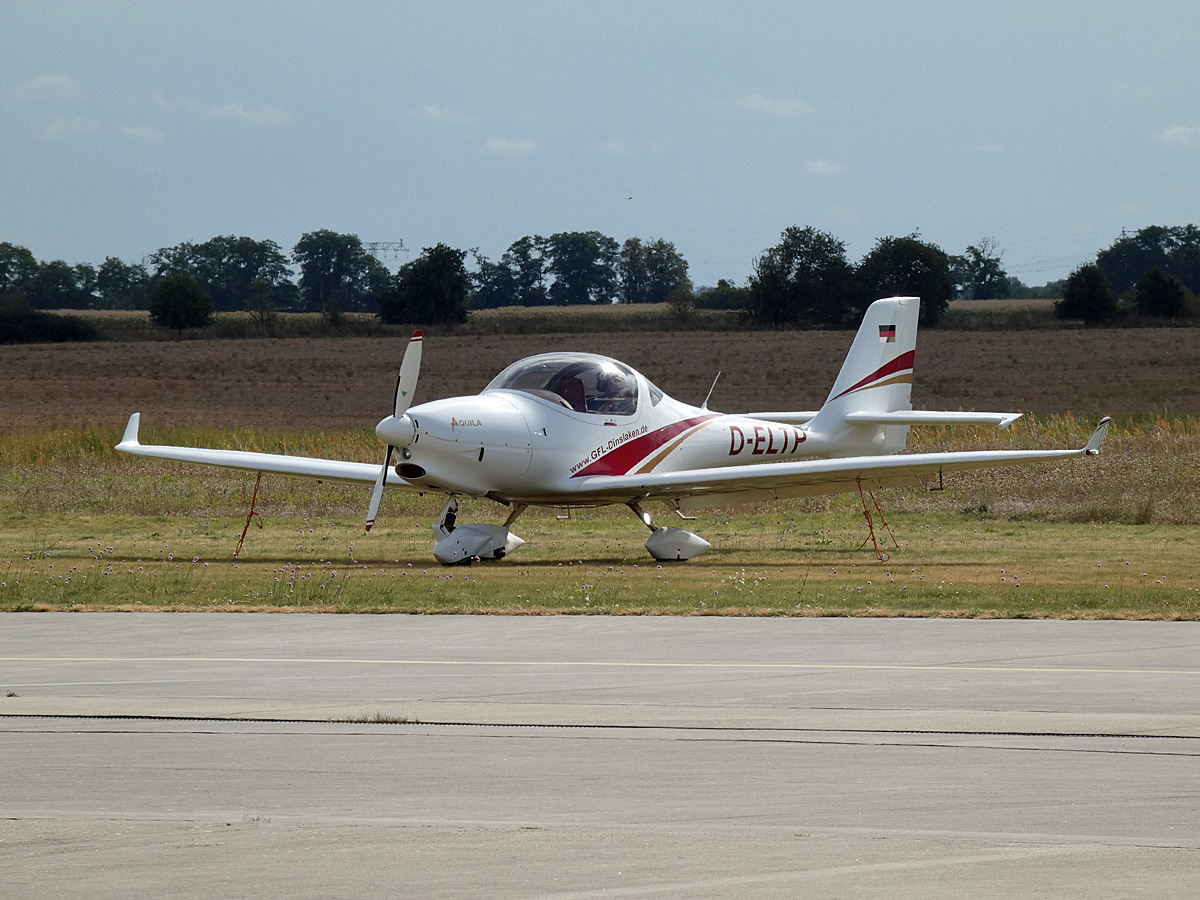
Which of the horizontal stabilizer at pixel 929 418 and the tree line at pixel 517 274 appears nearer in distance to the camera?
the horizontal stabilizer at pixel 929 418

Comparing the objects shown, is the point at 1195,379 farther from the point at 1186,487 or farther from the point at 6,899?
the point at 6,899

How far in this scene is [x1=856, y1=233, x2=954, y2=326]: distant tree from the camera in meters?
95.2

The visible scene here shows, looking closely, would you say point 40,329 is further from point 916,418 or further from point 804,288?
point 916,418

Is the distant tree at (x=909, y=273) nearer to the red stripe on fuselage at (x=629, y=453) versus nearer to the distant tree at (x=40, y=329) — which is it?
the distant tree at (x=40, y=329)

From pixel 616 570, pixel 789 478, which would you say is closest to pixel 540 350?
pixel 789 478

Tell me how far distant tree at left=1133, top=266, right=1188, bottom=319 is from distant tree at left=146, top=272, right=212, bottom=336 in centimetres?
5663

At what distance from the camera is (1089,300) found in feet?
277

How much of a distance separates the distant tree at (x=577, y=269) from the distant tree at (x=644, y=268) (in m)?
1.88

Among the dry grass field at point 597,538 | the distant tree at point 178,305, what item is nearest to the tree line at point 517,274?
the distant tree at point 178,305

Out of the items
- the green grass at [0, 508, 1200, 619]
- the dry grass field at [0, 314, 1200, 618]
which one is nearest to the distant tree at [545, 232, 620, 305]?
the dry grass field at [0, 314, 1200, 618]

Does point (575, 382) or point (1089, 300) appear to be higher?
point (1089, 300)

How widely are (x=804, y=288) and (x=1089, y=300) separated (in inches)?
675

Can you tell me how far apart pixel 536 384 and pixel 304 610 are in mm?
5786

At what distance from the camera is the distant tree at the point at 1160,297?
86.8 m
